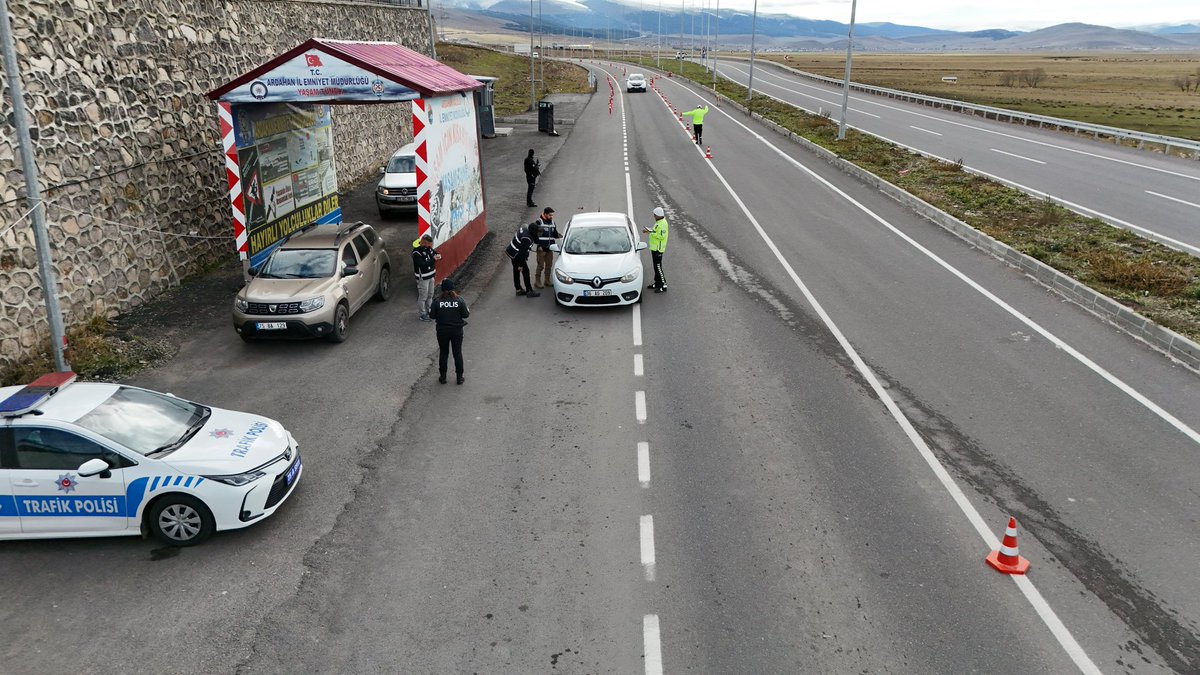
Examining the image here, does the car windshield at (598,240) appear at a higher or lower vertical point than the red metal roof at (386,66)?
lower

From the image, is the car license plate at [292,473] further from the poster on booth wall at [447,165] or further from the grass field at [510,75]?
the grass field at [510,75]

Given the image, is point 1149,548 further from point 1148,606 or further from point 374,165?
point 374,165

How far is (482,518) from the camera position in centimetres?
827

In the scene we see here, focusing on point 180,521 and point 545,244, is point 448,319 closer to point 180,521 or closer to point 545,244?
point 180,521

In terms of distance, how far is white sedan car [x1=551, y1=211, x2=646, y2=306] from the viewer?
14984 mm

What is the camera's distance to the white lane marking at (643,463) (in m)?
8.94

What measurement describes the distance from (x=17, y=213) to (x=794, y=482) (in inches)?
468

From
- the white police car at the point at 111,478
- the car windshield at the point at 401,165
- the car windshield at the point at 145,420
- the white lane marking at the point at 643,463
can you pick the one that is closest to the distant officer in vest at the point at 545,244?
the white lane marking at the point at 643,463

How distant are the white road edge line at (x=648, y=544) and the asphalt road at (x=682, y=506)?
0.12 feet

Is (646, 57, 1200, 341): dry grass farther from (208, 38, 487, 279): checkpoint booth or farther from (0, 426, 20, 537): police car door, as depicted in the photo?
(0, 426, 20, 537): police car door

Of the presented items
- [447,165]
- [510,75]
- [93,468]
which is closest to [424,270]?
[447,165]

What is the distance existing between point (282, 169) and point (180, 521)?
484 inches

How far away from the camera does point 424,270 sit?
14.5 meters

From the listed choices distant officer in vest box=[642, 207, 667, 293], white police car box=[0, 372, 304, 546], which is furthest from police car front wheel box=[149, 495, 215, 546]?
distant officer in vest box=[642, 207, 667, 293]
